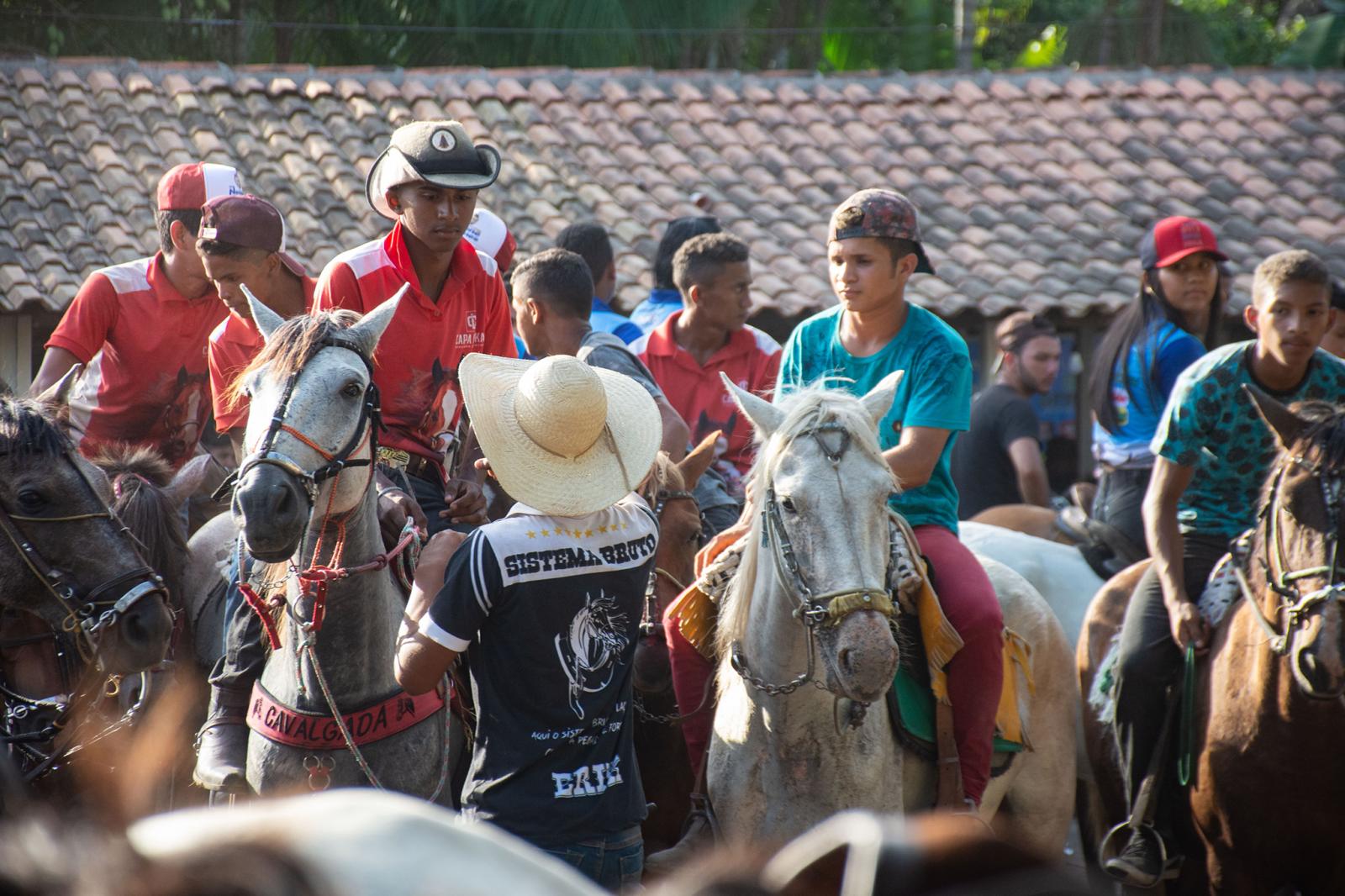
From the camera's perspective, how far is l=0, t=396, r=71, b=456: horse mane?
12.8ft

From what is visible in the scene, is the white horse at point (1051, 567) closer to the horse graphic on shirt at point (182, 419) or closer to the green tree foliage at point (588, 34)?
the horse graphic on shirt at point (182, 419)

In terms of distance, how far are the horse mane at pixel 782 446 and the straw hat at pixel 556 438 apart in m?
0.38

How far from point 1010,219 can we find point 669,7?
11753 mm

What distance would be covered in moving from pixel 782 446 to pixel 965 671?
1051 mm

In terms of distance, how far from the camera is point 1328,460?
4238 millimetres

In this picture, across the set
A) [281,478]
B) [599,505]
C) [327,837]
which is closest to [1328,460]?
[599,505]

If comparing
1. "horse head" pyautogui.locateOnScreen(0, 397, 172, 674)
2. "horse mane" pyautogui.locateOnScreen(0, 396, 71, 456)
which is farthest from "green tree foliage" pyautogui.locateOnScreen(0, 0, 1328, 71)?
"horse head" pyautogui.locateOnScreen(0, 397, 172, 674)

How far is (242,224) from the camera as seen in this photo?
183 inches

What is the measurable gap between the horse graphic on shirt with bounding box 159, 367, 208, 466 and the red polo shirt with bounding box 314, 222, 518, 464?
1552 mm

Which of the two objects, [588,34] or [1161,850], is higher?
[588,34]

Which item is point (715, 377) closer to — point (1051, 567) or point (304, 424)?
point (1051, 567)

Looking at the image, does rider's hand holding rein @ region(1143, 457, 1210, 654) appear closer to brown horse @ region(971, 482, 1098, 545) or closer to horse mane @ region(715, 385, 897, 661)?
horse mane @ region(715, 385, 897, 661)

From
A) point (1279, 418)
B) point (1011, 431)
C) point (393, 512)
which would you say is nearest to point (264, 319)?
point (393, 512)

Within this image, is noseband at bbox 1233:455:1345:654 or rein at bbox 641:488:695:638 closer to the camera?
noseband at bbox 1233:455:1345:654
